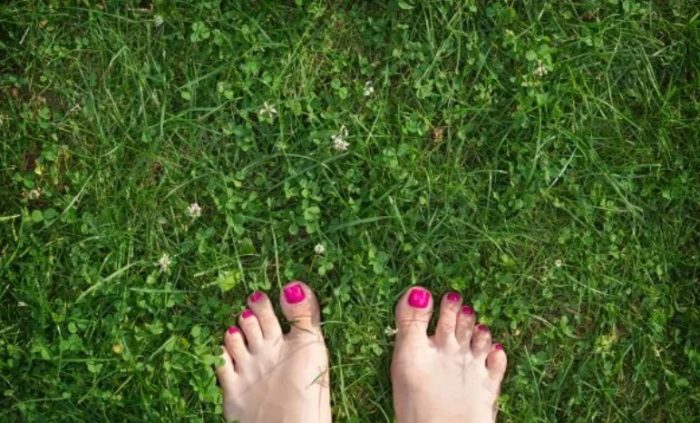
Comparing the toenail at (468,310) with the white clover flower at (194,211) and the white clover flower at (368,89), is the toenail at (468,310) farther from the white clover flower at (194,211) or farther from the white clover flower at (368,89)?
the white clover flower at (194,211)

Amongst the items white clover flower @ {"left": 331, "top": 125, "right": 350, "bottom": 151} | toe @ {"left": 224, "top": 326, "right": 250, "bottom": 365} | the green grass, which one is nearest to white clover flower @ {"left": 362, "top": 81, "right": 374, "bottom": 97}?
the green grass

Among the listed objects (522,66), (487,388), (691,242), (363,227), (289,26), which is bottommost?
(487,388)

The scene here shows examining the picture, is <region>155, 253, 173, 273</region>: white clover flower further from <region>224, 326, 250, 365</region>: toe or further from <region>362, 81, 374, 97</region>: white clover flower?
<region>362, 81, 374, 97</region>: white clover flower

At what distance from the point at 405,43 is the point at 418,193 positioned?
51cm

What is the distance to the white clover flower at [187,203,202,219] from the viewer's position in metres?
2.78

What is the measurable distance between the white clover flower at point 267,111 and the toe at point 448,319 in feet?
2.81

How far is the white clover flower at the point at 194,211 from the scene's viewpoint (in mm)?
2783

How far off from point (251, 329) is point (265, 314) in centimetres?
7

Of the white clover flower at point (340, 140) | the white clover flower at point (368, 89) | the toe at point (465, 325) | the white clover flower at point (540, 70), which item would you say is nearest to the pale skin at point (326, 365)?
the toe at point (465, 325)

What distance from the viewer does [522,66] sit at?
9.26 feet

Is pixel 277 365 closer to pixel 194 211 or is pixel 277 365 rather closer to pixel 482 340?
pixel 194 211

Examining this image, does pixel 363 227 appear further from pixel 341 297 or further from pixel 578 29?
pixel 578 29

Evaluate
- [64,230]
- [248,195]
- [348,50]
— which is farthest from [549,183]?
[64,230]

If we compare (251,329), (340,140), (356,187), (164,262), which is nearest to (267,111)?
(340,140)
